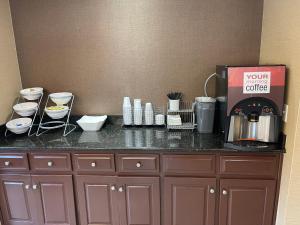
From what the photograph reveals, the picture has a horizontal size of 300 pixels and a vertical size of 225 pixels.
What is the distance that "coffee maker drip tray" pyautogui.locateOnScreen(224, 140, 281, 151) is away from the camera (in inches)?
65.5

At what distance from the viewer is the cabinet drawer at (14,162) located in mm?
1834

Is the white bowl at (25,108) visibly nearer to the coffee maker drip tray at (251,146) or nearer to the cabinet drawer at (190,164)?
the cabinet drawer at (190,164)

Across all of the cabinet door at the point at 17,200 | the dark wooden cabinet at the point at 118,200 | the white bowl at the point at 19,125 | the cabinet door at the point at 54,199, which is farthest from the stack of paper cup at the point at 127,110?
the cabinet door at the point at 17,200

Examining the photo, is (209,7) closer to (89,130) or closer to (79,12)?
(79,12)

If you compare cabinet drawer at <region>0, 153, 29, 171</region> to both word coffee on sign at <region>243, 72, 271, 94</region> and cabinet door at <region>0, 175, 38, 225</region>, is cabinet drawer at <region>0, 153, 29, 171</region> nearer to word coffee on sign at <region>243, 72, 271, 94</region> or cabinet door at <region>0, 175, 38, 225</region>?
cabinet door at <region>0, 175, 38, 225</region>

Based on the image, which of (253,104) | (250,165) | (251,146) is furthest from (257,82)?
(250,165)

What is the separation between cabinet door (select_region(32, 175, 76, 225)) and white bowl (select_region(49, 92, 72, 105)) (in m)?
0.66

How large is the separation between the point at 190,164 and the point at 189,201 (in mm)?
298

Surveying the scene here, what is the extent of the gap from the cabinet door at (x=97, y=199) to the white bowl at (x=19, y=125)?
0.63 metres

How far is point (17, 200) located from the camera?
193cm

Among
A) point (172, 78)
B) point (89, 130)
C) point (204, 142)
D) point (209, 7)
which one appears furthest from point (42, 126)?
point (209, 7)

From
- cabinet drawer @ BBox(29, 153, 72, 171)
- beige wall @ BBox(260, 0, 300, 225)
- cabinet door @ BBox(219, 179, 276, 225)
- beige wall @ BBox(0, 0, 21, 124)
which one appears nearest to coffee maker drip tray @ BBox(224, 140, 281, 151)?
beige wall @ BBox(260, 0, 300, 225)

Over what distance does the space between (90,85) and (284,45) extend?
5.26ft

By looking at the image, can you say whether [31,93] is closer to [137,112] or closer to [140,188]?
[137,112]
